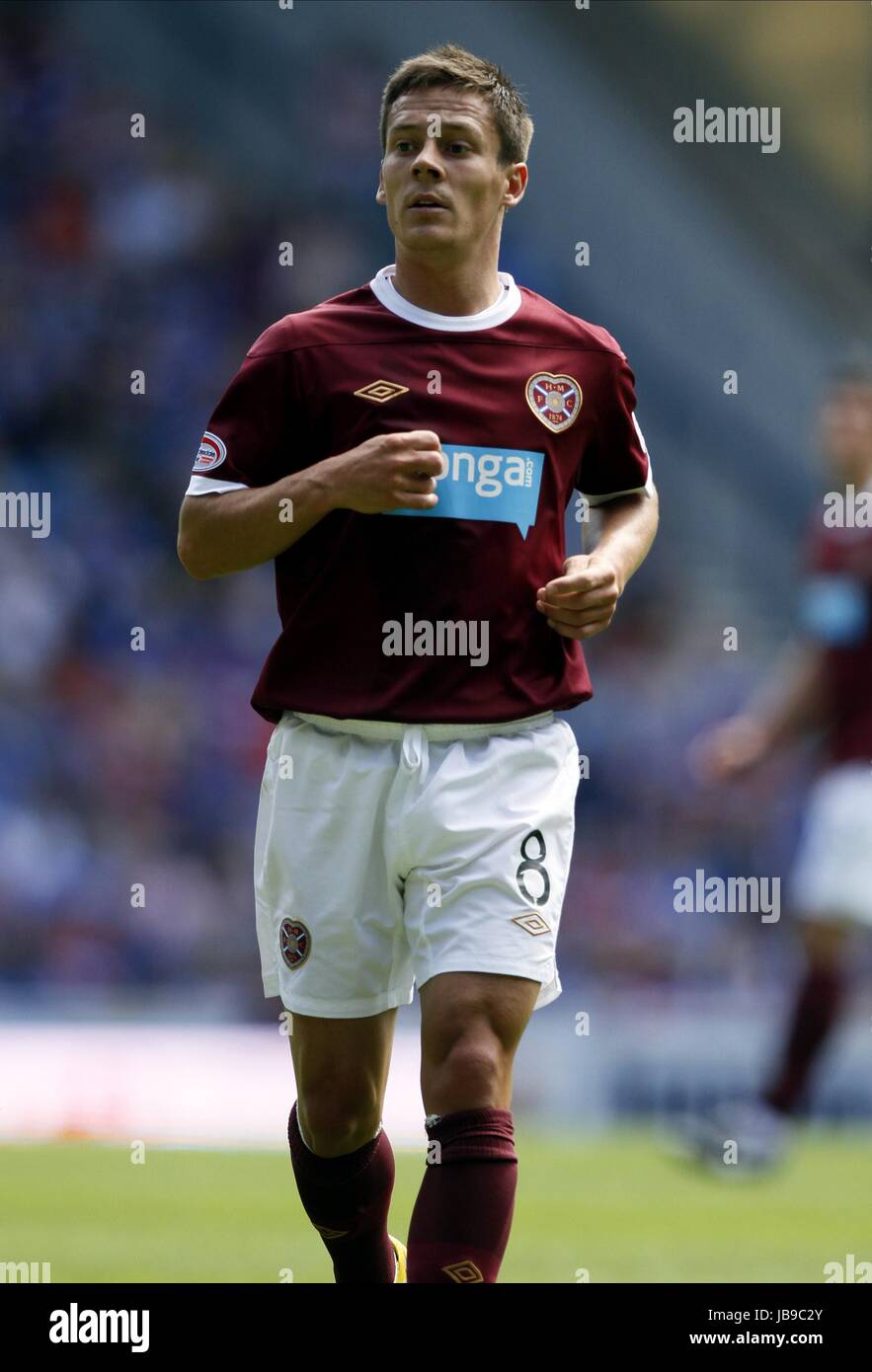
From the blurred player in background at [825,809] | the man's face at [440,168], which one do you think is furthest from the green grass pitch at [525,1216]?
the man's face at [440,168]

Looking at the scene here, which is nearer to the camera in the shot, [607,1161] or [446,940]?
[446,940]

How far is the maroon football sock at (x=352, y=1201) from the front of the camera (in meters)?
3.77

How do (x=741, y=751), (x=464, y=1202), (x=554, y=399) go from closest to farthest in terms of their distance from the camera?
(x=464, y=1202) → (x=554, y=399) → (x=741, y=751)

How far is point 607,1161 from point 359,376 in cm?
458

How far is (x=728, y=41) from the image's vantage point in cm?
1447

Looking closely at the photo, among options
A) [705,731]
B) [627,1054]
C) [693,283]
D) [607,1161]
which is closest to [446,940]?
[607,1161]

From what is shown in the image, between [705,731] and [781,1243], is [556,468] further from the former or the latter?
[705,731]

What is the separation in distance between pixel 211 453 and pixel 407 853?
32.3 inches

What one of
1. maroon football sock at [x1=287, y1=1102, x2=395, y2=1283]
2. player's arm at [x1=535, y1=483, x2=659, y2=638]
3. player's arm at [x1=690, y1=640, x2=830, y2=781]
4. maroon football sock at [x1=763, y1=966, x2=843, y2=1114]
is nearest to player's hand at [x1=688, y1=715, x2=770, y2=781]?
player's arm at [x1=690, y1=640, x2=830, y2=781]

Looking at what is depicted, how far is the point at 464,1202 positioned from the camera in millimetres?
3236

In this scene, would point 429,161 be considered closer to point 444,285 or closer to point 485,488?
point 444,285

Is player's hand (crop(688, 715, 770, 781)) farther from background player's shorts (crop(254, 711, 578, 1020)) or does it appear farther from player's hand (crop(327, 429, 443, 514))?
player's hand (crop(327, 429, 443, 514))

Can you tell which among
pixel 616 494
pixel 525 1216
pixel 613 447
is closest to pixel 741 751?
pixel 525 1216

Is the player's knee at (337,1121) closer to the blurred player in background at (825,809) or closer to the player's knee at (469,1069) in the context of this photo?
the player's knee at (469,1069)
